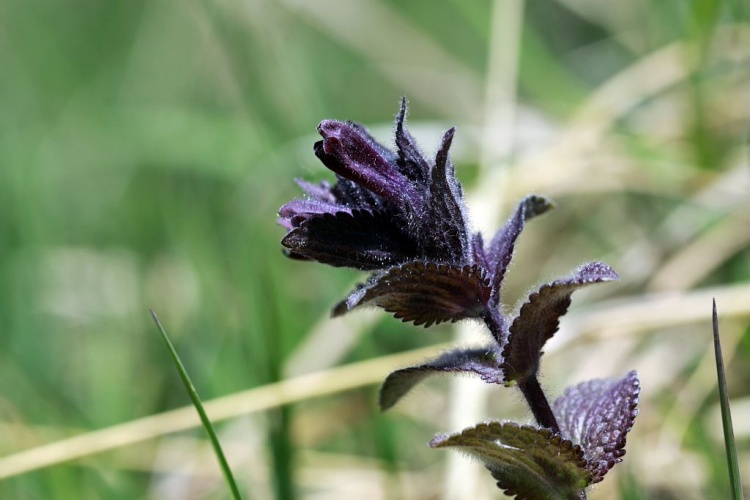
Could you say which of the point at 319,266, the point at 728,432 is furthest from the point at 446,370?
the point at 319,266

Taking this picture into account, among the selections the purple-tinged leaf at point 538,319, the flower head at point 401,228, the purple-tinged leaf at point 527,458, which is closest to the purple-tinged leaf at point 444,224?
the flower head at point 401,228

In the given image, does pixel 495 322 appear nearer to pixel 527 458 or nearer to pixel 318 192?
pixel 527 458

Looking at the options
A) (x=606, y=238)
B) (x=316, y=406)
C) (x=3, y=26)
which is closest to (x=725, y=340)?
(x=606, y=238)

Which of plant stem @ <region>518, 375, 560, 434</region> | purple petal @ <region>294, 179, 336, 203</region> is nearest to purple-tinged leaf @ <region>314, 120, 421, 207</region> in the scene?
purple petal @ <region>294, 179, 336, 203</region>

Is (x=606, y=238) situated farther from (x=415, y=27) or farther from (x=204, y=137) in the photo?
(x=415, y=27)

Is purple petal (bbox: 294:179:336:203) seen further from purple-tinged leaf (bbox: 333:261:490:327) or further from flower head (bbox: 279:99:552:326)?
purple-tinged leaf (bbox: 333:261:490:327)

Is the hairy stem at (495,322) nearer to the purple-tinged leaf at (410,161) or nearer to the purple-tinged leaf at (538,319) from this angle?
the purple-tinged leaf at (538,319)
